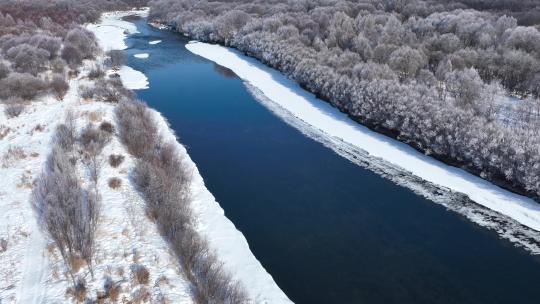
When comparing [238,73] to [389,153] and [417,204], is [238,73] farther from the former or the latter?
[417,204]

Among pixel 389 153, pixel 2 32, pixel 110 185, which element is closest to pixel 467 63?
pixel 389 153

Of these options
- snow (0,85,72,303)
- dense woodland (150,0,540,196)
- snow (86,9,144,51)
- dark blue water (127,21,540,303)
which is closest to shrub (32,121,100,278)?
snow (0,85,72,303)

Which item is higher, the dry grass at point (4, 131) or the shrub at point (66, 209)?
the shrub at point (66, 209)

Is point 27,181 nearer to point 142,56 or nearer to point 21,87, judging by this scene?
point 21,87

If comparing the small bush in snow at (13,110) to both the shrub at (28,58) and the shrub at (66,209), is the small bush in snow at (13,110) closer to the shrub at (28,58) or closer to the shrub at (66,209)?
the shrub at (66,209)

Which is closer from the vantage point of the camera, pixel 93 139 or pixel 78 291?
pixel 78 291

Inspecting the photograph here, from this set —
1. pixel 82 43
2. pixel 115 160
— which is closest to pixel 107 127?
pixel 115 160

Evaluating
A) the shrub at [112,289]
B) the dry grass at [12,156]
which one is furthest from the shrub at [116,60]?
the shrub at [112,289]
